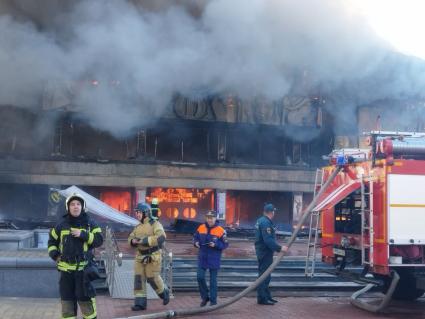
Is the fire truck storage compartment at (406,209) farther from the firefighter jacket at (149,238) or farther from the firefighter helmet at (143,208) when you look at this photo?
the firefighter helmet at (143,208)

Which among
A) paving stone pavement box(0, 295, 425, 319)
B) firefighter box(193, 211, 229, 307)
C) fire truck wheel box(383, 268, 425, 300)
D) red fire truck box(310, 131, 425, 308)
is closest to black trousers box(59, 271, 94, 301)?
paving stone pavement box(0, 295, 425, 319)

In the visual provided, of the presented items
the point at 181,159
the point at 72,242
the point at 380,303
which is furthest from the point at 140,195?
the point at 72,242

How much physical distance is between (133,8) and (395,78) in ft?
26.3

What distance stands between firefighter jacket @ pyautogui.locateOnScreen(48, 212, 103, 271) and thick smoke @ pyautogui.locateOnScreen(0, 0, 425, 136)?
30.8 ft

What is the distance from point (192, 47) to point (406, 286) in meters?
9.79

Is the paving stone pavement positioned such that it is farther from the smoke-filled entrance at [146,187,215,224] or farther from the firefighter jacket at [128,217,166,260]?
the smoke-filled entrance at [146,187,215,224]

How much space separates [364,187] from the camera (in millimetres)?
7836

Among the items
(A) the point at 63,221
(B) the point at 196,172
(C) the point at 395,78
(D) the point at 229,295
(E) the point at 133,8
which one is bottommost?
Answer: (D) the point at 229,295

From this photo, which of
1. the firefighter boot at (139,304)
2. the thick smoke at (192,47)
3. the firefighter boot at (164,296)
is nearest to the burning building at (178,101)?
the thick smoke at (192,47)

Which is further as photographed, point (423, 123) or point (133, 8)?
point (423, 123)

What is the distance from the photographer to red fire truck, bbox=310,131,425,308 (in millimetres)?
7395

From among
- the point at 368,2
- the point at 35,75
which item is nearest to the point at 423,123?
the point at 368,2

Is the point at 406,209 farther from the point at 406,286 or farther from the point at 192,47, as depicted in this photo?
the point at 192,47

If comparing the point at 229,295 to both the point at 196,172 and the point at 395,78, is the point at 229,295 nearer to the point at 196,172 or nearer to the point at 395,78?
the point at 395,78
